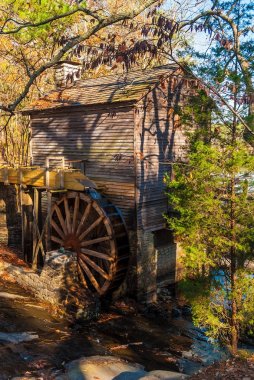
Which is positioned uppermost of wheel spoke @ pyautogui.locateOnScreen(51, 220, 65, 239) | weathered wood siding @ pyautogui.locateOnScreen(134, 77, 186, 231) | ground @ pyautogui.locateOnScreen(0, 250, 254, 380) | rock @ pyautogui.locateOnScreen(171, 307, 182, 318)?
weathered wood siding @ pyautogui.locateOnScreen(134, 77, 186, 231)

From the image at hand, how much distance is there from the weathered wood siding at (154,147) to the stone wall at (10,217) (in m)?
7.50

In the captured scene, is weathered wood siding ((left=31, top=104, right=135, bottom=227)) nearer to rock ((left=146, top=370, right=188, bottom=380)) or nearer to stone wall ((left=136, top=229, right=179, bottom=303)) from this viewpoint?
stone wall ((left=136, top=229, right=179, bottom=303))

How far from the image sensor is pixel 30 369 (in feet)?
21.3

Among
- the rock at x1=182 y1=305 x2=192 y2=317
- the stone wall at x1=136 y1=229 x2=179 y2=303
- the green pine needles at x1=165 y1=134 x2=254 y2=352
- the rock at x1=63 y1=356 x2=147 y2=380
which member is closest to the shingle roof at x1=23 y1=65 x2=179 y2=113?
the green pine needles at x1=165 y1=134 x2=254 y2=352

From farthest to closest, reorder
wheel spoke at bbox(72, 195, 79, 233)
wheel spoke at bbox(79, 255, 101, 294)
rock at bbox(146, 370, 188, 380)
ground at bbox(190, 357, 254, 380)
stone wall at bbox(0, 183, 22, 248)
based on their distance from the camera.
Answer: stone wall at bbox(0, 183, 22, 248) < wheel spoke at bbox(72, 195, 79, 233) < wheel spoke at bbox(79, 255, 101, 294) < rock at bbox(146, 370, 188, 380) < ground at bbox(190, 357, 254, 380)

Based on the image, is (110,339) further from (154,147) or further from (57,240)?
(154,147)

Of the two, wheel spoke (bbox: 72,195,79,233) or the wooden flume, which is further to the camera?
wheel spoke (bbox: 72,195,79,233)

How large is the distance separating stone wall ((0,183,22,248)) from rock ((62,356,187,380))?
11.1 meters

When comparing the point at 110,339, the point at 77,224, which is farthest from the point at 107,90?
the point at 110,339

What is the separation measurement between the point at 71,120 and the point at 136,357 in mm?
9115

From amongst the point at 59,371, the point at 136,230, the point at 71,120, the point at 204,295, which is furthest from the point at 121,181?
the point at 59,371

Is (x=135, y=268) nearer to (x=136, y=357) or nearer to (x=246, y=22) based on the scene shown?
(x=136, y=357)

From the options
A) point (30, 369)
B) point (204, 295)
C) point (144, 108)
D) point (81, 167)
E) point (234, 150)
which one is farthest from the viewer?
point (81, 167)

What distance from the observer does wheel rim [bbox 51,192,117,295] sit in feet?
39.8
